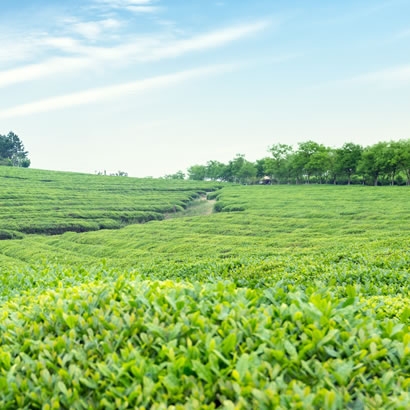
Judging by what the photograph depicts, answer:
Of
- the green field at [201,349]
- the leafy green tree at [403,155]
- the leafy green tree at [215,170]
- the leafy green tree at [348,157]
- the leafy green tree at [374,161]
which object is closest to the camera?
the green field at [201,349]

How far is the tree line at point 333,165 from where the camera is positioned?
6353cm

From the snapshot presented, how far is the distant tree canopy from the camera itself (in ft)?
350

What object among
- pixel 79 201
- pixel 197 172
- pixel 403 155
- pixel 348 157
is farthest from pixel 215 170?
pixel 79 201

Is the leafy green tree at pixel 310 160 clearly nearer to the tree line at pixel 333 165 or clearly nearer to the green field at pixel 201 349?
the tree line at pixel 333 165

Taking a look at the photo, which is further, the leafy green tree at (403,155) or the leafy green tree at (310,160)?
the leafy green tree at (310,160)

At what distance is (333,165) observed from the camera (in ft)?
242

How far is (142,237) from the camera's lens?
33344 millimetres

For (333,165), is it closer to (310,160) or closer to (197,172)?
(310,160)

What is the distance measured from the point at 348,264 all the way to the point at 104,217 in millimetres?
38656

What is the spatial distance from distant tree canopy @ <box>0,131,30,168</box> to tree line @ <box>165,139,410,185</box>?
1883 inches

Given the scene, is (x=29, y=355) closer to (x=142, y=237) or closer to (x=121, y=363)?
(x=121, y=363)

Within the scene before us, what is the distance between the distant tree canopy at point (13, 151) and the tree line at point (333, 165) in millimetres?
47820

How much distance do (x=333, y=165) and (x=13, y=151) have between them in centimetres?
7239

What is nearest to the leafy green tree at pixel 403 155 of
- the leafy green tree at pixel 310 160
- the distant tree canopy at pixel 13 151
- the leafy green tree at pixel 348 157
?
the leafy green tree at pixel 348 157
